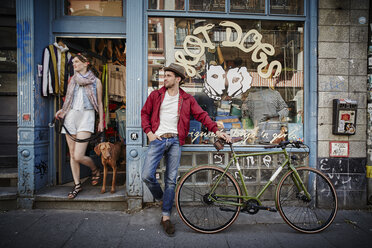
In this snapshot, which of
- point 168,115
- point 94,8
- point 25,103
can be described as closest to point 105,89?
point 25,103

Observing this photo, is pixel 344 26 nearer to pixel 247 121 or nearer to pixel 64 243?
pixel 247 121

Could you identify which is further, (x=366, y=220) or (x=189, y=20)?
(x=189, y=20)

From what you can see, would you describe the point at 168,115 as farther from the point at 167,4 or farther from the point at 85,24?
the point at 85,24

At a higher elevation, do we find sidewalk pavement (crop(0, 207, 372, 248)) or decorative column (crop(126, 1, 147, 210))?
decorative column (crop(126, 1, 147, 210))

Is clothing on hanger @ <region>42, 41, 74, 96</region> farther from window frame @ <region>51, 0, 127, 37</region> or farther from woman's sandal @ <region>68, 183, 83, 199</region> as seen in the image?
woman's sandal @ <region>68, 183, 83, 199</region>

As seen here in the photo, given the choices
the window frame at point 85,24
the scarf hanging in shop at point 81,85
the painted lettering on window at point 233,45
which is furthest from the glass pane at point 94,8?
the painted lettering on window at point 233,45

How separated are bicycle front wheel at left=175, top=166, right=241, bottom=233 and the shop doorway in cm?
202

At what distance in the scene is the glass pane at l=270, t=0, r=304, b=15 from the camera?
13.8ft

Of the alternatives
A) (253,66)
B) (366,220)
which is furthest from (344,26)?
(366,220)

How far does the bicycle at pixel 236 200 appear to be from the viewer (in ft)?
10.3

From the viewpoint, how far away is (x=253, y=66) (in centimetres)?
434

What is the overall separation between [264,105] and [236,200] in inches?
80.5

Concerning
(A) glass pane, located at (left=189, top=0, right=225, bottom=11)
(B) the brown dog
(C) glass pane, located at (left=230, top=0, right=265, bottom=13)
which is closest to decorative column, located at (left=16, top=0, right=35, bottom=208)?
(B) the brown dog

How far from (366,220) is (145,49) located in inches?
185
